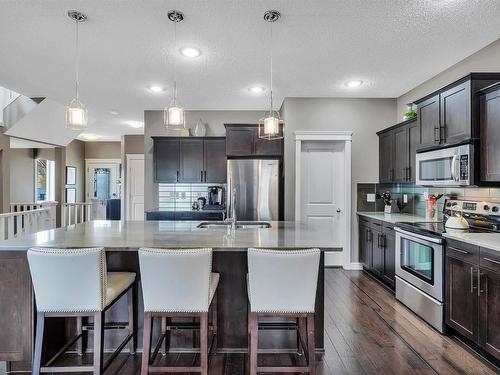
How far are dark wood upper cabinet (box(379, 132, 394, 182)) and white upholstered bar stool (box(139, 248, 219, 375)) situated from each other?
353 centimetres

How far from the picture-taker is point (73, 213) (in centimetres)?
772

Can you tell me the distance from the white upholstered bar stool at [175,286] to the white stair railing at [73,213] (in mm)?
6414

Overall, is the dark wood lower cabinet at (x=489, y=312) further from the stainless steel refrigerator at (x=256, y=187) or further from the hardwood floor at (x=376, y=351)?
the stainless steel refrigerator at (x=256, y=187)

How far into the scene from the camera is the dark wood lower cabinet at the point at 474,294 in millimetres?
2154

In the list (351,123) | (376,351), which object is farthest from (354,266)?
(376,351)

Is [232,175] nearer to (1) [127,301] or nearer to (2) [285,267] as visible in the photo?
(1) [127,301]

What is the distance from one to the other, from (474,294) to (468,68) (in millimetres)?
2390

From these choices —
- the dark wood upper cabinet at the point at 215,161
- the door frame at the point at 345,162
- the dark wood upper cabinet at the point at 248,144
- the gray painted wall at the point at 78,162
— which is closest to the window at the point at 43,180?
the gray painted wall at the point at 78,162

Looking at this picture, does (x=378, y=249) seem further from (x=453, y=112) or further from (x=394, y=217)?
(x=453, y=112)

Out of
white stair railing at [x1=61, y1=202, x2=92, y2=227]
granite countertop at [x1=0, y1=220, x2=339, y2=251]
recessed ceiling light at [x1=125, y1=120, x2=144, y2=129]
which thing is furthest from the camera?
white stair railing at [x1=61, y1=202, x2=92, y2=227]

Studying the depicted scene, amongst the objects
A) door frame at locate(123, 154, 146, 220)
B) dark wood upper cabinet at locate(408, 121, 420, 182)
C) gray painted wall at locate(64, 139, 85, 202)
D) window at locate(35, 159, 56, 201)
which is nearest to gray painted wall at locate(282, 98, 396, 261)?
dark wood upper cabinet at locate(408, 121, 420, 182)

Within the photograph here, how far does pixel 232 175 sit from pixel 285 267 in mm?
3109

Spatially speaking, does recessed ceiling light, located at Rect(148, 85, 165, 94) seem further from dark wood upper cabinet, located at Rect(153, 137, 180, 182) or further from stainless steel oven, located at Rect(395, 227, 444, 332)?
stainless steel oven, located at Rect(395, 227, 444, 332)

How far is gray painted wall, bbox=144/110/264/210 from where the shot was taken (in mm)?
5660
